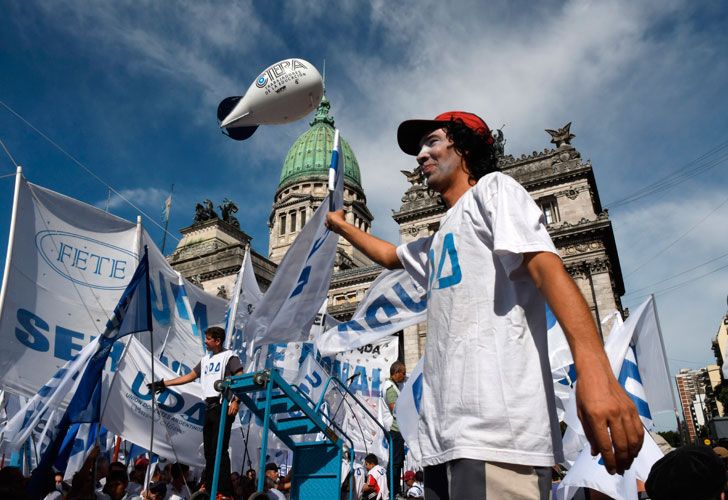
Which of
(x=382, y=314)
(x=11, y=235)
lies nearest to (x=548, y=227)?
(x=382, y=314)

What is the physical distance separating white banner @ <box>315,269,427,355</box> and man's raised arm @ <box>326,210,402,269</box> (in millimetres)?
4406

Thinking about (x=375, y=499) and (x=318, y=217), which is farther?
(x=375, y=499)

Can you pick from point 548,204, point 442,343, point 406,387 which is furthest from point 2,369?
point 548,204

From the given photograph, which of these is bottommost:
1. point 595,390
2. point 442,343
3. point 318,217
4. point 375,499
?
point 375,499

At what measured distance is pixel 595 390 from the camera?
146 cm

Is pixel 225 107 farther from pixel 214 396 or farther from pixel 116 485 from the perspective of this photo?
pixel 116 485

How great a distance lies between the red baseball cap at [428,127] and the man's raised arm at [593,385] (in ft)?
3.35

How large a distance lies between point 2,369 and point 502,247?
691 centimetres

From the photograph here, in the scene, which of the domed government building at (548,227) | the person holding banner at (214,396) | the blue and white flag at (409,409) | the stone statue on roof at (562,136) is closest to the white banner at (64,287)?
the person holding banner at (214,396)

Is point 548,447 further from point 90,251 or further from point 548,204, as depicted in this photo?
point 548,204

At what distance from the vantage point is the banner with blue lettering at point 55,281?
21.9ft

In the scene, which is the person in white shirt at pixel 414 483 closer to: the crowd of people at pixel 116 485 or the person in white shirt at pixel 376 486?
the person in white shirt at pixel 376 486

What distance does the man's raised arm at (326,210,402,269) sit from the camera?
273 centimetres

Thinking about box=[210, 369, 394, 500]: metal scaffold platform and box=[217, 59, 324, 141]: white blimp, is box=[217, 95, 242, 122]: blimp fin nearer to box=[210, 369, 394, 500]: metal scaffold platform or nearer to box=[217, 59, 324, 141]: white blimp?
box=[217, 59, 324, 141]: white blimp
